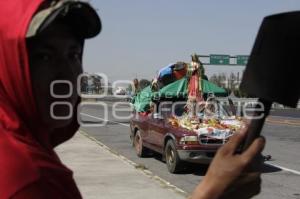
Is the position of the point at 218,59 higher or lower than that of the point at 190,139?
higher

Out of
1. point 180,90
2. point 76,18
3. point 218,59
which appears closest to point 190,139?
point 180,90

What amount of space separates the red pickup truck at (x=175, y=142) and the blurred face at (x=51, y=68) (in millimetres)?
10994

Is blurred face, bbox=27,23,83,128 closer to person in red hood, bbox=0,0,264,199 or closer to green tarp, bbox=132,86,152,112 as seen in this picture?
person in red hood, bbox=0,0,264,199

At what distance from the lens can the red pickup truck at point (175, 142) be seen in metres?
12.6

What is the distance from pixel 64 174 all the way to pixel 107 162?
41.8 feet

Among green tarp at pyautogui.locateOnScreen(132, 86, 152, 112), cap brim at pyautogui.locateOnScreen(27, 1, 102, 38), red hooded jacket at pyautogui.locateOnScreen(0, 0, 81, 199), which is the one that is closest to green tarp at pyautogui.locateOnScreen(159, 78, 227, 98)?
green tarp at pyautogui.locateOnScreen(132, 86, 152, 112)

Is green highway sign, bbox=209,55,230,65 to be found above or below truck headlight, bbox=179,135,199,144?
above

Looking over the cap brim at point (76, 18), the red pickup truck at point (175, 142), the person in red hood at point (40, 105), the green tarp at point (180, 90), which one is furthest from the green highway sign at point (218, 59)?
the person in red hood at point (40, 105)

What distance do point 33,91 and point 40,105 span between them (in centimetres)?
6

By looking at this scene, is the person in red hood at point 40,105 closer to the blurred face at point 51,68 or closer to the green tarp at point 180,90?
the blurred face at point 51,68

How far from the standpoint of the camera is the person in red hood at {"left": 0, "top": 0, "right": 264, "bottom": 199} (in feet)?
4.75

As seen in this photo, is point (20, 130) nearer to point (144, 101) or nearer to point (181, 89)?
point (181, 89)

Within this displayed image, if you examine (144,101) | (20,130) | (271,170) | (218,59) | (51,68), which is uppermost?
(218,59)

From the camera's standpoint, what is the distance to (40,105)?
1638 mm
